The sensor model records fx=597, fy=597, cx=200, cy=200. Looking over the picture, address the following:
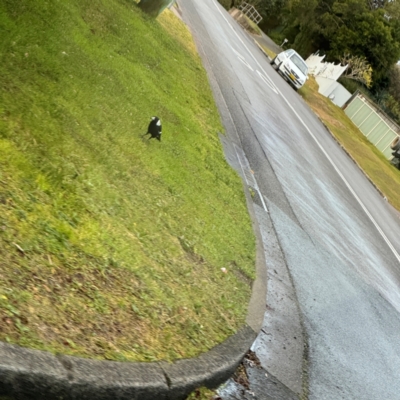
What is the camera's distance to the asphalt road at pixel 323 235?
6590 mm

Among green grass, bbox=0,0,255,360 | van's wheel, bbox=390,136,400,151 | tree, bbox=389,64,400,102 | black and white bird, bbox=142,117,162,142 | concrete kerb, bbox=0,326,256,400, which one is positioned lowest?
concrete kerb, bbox=0,326,256,400

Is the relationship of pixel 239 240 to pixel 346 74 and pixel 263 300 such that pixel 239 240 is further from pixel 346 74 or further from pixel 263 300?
pixel 346 74

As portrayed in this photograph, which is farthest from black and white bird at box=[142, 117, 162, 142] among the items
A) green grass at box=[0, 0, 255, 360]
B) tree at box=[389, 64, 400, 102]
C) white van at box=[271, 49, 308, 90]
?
tree at box=[389, 64, 400, 102]

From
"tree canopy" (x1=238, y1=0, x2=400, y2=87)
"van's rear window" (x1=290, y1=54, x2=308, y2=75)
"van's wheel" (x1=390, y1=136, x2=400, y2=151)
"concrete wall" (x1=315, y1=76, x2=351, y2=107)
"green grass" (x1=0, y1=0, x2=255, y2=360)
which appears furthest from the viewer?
"tree canopy" (x1=238, y1=0, x2=400, y2=87)

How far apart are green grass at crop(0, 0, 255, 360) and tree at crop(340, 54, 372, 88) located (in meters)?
40.3

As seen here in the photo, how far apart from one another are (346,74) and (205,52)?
32.5 meters

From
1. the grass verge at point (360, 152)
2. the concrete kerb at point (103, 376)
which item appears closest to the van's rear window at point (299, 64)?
the grass verge at point (360, 152)

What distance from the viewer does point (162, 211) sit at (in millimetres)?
5941

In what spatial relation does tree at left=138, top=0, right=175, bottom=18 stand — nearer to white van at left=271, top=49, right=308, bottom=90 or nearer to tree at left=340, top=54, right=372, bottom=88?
white van at left=271, top=49, right=308, bottom=90

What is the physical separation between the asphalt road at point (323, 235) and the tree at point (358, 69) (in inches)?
1025

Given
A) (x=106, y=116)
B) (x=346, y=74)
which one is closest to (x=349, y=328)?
(x=106, y=116)

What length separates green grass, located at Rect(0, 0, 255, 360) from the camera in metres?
3.65

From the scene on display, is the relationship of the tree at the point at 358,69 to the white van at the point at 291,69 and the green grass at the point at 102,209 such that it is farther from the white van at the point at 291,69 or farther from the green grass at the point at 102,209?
the green grass at the point at 102,209

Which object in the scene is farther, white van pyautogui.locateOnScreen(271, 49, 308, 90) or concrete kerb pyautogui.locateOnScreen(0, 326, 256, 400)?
white van pyautogui.locateOnScreen(271, 49, 308, 90)
